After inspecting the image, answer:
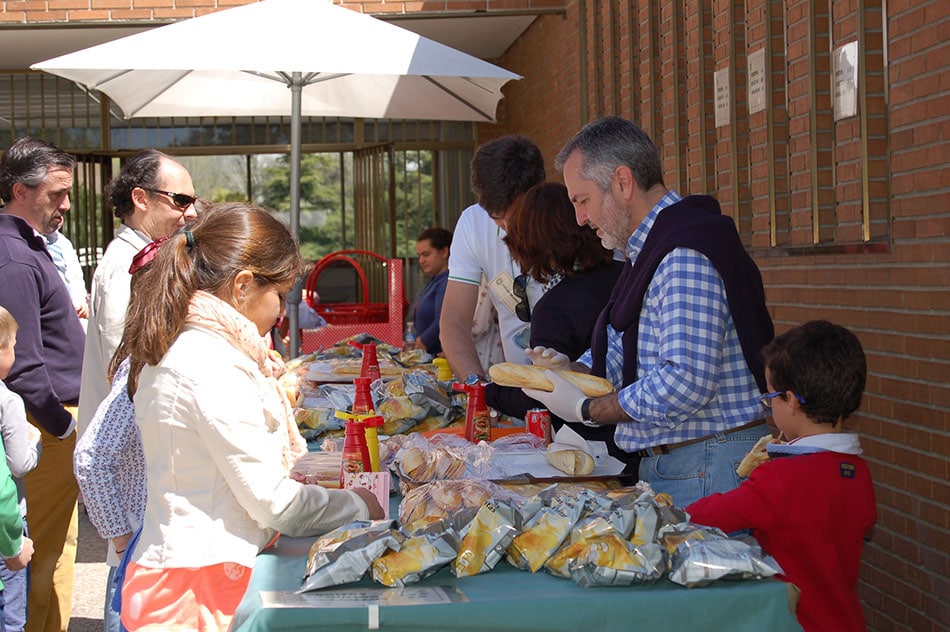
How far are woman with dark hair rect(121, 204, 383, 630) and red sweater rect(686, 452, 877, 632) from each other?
0.89m

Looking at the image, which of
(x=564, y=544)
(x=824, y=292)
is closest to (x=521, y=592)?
(x=564, y=544)

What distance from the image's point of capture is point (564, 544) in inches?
82.4

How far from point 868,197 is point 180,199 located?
2.43m

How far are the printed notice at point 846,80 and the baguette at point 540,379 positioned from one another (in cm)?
169

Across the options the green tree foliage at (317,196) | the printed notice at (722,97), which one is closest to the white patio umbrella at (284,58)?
the printed notice at (722,97)

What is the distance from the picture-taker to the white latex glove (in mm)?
2783

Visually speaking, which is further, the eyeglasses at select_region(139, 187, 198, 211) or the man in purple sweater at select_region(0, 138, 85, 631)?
the man in purple sweater at select_region(0, 138, 85, 631)

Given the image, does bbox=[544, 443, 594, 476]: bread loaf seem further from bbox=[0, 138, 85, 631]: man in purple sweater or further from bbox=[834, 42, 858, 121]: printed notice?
bbox=[0, 138, 85, 631]: man in purple sweater

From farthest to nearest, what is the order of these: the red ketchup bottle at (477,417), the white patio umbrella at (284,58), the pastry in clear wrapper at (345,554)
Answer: the white patio umbrella at (284,58)
the red ketchup bottle at (477,417)
the pastry in clear wrapper at (345,554)

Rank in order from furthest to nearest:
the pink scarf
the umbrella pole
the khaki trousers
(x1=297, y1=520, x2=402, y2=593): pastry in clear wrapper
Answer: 1. the umbrella pole
2. the khaki trousers
3. the pink scarf
4. (x1=297, y1=520, x2=402, y2=593): pastry in clear wrapper

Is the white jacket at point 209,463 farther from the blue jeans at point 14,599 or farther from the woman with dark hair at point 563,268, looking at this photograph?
the blue jeans at point 14,599

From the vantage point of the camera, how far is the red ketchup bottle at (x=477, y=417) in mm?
3287

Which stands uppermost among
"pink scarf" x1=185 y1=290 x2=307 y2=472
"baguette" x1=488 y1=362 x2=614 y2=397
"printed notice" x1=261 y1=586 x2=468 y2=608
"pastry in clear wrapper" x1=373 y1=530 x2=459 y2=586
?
"pink scarf" x1=185 y1=290 x2=307 y2=472

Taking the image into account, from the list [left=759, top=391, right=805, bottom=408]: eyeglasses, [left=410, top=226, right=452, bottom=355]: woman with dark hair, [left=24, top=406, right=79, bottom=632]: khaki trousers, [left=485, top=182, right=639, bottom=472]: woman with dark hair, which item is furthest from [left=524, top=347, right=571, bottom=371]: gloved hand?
[left=410, top=226, right=452, bottom=355]: woman with dark hair
